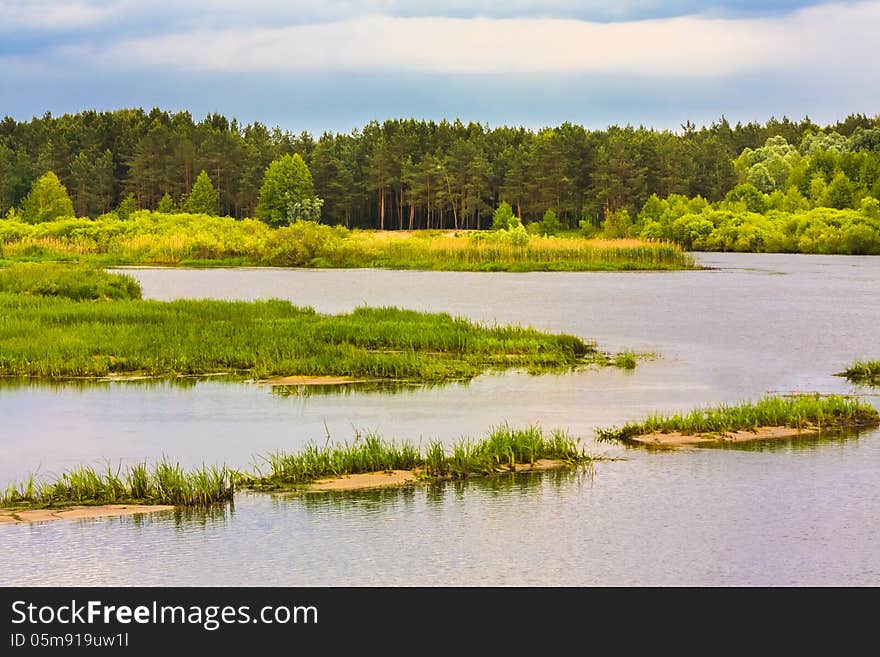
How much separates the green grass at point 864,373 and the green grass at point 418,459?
10480 mm

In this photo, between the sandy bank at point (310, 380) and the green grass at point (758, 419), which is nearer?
the green grass at point (758, 419)

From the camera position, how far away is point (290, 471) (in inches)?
638

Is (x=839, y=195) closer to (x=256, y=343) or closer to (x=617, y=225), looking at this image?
(x=617, y=225)

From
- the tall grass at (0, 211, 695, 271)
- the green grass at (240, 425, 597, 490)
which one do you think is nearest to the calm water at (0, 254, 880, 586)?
the green grass at (240, 425, 597, 490)

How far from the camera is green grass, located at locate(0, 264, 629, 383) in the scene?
26266 mm

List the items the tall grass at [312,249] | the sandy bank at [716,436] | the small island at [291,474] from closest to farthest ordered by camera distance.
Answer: the small island at [291,474], the sandy bank at [716,436], the tall grass at [312,249]

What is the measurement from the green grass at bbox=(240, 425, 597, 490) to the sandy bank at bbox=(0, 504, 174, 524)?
5.44 ft

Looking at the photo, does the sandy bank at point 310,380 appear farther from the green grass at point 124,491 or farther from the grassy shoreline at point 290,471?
the green grass at point 124,491

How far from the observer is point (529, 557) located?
42.5 ft

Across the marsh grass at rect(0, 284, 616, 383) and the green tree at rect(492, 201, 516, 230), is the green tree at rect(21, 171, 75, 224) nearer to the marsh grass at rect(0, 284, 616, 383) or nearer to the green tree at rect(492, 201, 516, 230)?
the green tree at rect(492, 201, 516, 230)

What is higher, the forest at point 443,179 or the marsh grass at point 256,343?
the forest at point 443,179

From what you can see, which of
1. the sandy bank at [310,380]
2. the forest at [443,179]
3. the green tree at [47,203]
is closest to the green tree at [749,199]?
the forest at [443,179]

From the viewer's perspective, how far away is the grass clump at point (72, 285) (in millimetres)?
38406

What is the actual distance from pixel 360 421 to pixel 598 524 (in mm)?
7462
